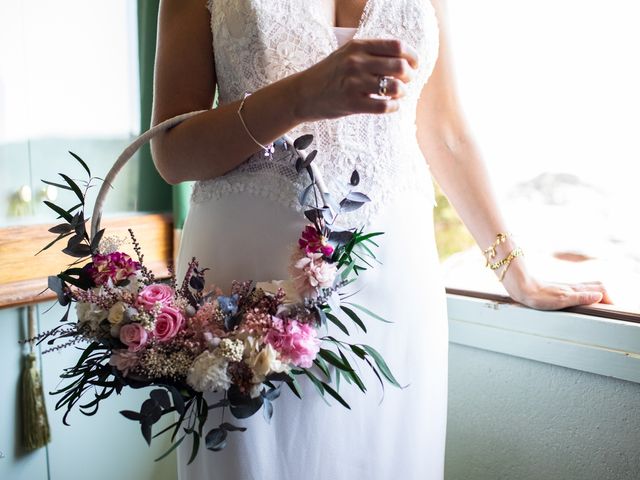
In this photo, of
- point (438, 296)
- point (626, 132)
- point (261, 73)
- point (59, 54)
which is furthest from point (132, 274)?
point (59, 54)

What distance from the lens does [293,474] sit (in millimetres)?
965

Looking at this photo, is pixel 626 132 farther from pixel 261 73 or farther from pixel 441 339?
pixel 261 73

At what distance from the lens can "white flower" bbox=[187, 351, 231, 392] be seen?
741 millimetres

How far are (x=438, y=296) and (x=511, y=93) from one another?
2.05 ft

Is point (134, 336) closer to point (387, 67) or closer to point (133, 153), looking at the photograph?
point (133, 153)

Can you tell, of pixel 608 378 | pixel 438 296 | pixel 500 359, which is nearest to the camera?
pixel 438 296

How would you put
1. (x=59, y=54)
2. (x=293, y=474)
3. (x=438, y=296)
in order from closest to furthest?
(x=293, y=474)
(x=438, y=296)
(x=59, y=54)

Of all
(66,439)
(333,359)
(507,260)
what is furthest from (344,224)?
(66,439)

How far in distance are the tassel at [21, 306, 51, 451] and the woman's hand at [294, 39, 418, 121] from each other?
123 centimetres

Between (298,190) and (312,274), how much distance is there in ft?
0.58

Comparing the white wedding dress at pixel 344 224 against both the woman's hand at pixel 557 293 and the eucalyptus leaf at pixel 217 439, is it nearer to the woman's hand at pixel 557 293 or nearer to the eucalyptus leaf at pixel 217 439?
the eucalyptus leaf at pixel 217 439

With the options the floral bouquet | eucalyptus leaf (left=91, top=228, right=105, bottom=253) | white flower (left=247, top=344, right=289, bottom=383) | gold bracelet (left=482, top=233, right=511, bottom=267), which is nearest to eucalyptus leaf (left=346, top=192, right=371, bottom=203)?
the floral bouquet

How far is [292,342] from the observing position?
2.52 feet

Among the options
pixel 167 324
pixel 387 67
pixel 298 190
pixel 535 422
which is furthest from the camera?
pixel 535 422
